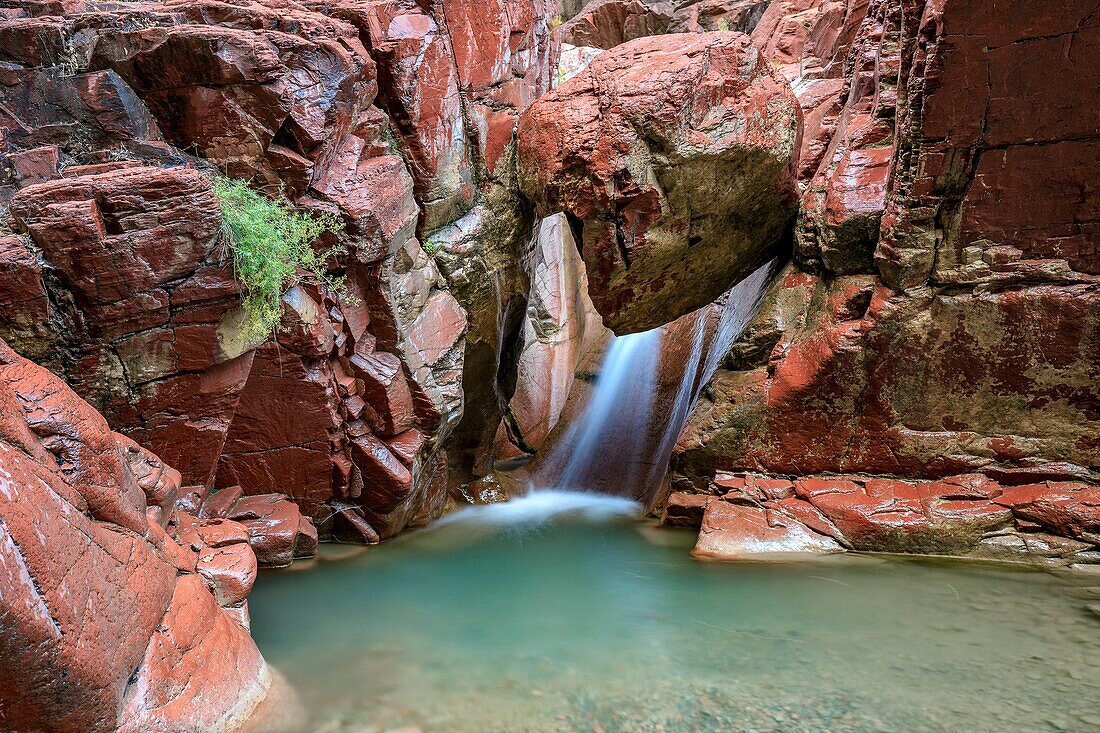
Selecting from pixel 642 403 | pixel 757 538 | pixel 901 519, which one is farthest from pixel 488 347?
pixel 901 519

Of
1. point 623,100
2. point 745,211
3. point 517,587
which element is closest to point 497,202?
point 623,100

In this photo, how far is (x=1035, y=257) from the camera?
6.75 meters

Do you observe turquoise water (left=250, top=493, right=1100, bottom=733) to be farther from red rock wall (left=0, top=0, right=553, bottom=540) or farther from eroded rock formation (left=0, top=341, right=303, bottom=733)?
red rock wall (left=0, top=0, right=553, bottom=540)

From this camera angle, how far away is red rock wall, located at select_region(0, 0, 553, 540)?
5555 mm

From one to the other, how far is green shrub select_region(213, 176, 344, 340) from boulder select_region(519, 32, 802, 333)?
2.64 metres

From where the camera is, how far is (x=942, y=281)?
7.10 m

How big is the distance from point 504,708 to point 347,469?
3.76 m

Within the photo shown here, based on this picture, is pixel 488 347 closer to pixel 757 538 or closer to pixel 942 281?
pixel 757 538

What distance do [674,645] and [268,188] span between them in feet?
17.5

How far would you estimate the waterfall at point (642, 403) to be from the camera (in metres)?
10.5

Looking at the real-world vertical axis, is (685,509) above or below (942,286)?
below

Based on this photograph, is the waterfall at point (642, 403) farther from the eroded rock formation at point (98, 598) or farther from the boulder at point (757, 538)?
the eroded rock formation at point (98, 598)

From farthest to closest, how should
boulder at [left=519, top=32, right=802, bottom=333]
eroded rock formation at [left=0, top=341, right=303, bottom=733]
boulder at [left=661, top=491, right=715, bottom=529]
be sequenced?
1. boulder at [left=661, top=491, right=715, bottom=529]
2. boulder at [left=519, top=32, right=802, bottom=333]
3. eroded rock formation at [left=0, top=341, right=303, bottom=733]

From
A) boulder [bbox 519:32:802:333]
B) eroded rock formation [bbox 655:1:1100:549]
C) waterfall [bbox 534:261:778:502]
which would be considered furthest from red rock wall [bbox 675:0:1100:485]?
waterfall [bbox 534:261:778:502]
